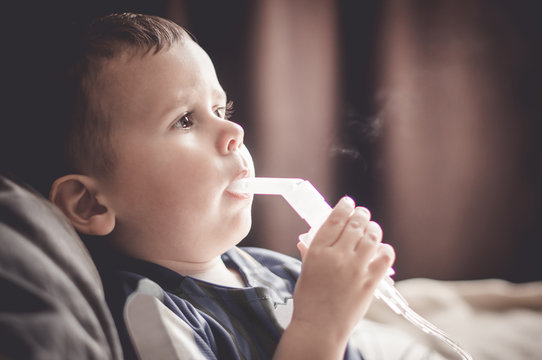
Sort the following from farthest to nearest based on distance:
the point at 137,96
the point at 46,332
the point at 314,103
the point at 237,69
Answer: the point at 314,103 → the point at 237,69 → the point at 137,96 → the point at 46,332

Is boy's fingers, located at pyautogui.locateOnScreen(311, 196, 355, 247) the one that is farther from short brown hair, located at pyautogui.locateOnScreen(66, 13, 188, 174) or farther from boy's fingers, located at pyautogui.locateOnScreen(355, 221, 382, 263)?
short brown hair, located at pyautogui.locateOnScreen(66, 13, 188, 174)

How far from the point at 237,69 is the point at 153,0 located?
1.00 feet

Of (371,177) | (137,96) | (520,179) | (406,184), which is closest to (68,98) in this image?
(137,96)

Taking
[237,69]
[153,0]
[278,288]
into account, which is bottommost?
[278,288]

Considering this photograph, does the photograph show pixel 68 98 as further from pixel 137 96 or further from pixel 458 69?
pixel 458 69

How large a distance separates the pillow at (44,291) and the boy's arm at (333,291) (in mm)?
267

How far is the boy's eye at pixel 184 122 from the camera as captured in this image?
0.76 meters

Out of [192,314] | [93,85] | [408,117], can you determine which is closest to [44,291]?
[192,314]

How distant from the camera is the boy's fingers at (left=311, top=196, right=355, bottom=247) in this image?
0.68 meters

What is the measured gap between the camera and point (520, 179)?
1.52 metres

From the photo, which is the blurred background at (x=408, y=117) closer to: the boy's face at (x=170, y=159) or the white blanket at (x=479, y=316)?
the white blanket at (x=479, y=316)

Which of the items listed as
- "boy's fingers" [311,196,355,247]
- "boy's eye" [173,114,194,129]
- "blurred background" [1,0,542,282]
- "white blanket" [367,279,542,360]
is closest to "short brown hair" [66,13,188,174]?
"boy's eye" [173,114,194,129]

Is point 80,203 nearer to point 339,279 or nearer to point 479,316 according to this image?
point 339,279

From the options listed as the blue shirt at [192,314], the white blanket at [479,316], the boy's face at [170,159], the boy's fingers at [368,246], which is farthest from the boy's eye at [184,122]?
the white blanket at [479,316]
